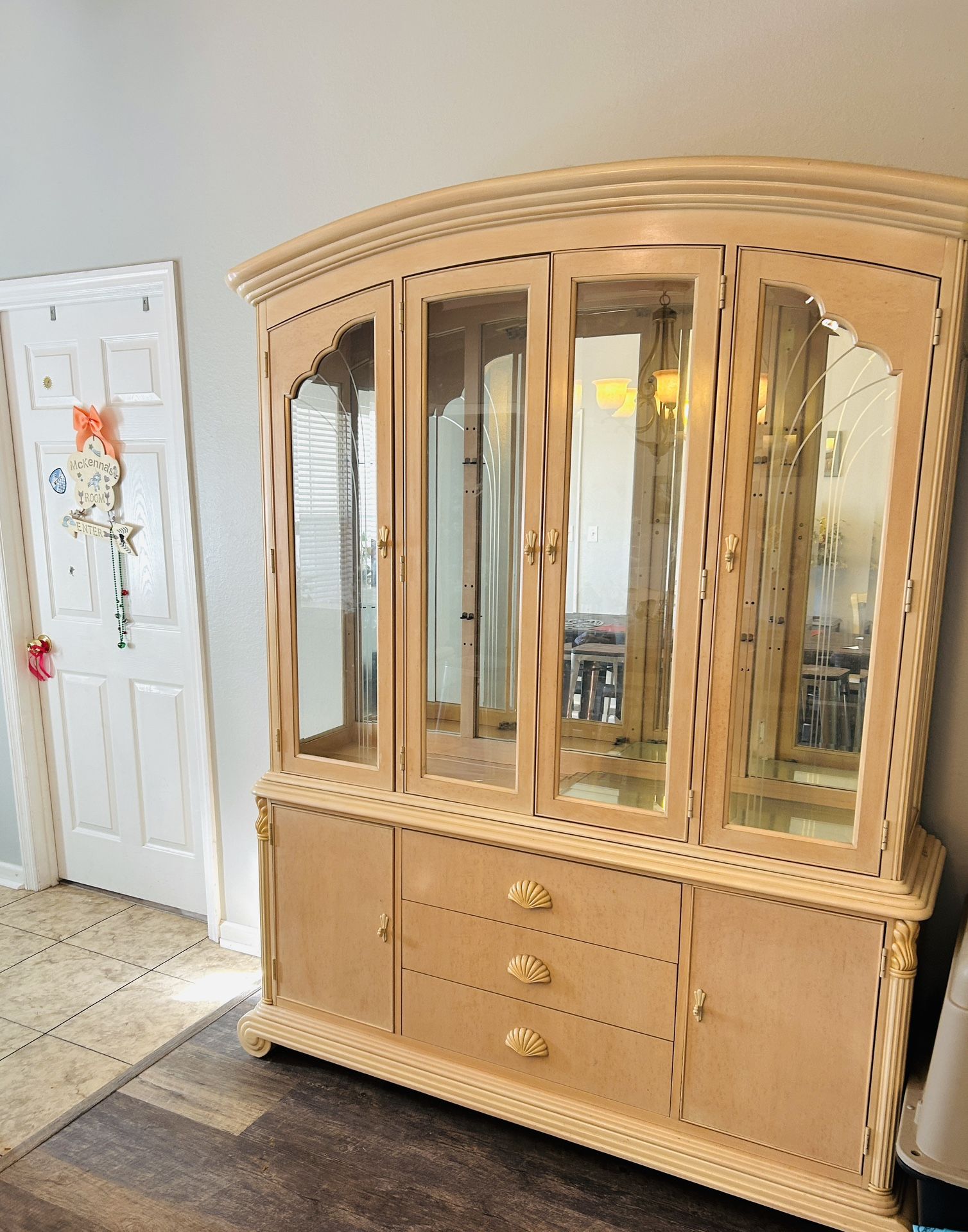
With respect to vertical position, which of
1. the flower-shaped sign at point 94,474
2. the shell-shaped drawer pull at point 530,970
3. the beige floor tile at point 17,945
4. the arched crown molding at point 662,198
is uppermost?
the arched crown molding at point 662,198

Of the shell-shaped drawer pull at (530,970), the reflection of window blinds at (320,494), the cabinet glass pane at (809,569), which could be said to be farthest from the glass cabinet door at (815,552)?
the reflection of window blinds at (320,494)

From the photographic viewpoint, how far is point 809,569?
151cm

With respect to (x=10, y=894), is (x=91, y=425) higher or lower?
higher

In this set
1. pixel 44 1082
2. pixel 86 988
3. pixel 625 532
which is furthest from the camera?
pixel 86 988

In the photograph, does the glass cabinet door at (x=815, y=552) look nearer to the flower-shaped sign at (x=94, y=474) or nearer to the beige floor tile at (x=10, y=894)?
the flower-shaped sign at (x=94, y=474)

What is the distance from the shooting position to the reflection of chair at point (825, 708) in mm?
1492

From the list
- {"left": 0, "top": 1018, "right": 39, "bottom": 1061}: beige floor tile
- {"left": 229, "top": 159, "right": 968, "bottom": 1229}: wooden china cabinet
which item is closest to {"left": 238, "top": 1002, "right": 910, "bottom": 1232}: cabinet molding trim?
{"left": 229, "top": 159, "right": 968, "bottom": 1229}: wooden china cabinet

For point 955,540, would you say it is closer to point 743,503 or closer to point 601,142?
point 743,503

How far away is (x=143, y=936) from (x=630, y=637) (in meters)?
2.03

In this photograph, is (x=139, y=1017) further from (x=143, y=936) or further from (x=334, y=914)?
(x=334, y=914)

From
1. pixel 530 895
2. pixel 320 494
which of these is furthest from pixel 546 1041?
pixel 320 494

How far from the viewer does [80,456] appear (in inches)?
106

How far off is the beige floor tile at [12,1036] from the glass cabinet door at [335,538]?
1.07m

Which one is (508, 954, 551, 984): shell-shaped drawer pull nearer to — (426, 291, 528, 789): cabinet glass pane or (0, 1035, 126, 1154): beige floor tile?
(426, 291, 528, 789): cabinet glass pane
